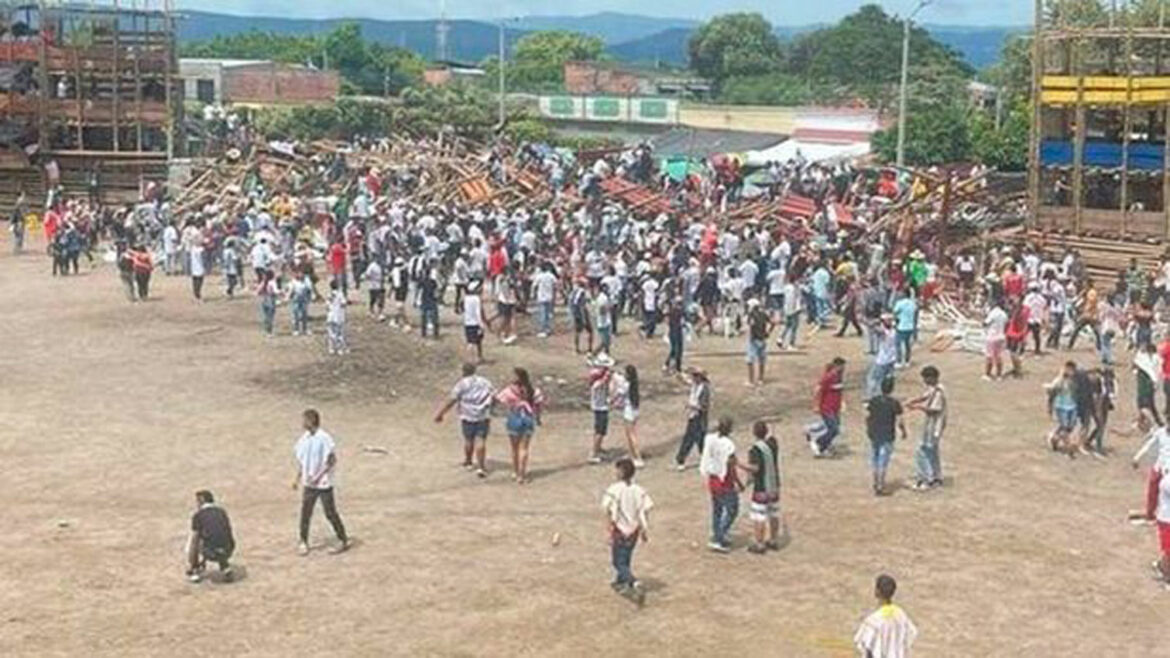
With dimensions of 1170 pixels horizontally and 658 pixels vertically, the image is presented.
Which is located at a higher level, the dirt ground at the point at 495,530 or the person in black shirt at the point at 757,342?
the person in black shirt at the point at 757,342

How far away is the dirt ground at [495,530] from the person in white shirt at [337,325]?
41 centimetres

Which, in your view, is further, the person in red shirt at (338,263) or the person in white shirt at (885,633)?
the person in red shirt at (338,263)

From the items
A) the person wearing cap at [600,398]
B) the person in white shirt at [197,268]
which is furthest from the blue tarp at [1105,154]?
the person wearing cap at [600,398]

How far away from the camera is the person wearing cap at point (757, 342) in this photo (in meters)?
23.5

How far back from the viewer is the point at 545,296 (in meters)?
27.7

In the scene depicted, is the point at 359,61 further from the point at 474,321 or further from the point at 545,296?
the point at 474,321

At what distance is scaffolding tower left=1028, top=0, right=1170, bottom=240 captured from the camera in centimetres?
3422

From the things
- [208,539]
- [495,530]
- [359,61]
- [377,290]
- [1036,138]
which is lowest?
[495,530]

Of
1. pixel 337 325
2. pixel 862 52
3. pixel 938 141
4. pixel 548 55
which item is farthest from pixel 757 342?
pixel 548 55

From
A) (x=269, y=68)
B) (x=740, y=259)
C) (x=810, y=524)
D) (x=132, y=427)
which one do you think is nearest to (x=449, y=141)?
(x=740, y=259)

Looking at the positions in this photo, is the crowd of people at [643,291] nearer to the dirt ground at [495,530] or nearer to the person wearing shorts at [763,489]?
the person wearing shorts at [763,489]

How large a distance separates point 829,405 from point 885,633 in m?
8.31

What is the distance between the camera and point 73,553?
16188 millimetres

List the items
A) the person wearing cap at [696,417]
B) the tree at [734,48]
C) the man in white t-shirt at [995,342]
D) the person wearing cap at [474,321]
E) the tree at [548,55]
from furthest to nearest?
the tree at [548,55]
the tree at [734,48]
the person wearing cap at [474,321]
the man in white t-shirt at [995,342]
the person wearing cap at [696,417]
